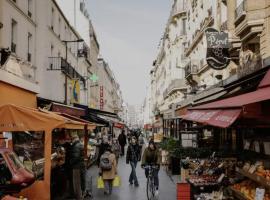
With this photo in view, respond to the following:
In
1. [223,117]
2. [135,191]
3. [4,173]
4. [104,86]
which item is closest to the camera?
[223,117]

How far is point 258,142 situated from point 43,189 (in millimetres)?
5237

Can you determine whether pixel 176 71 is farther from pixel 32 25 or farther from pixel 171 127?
pixel 32 25

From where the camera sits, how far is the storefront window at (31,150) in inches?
517

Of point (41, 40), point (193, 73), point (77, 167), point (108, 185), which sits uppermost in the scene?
point (41, 40)

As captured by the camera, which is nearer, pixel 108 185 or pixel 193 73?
pixel 108 185

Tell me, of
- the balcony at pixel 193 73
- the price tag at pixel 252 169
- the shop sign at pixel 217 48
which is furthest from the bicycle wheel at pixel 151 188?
the balcony at pixel 193 73

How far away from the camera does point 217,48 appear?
19.6m

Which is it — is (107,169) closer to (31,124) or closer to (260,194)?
(31,124)

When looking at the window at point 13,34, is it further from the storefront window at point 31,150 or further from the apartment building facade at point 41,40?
the storefront window at point 31,150

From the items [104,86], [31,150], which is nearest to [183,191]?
[31,150]

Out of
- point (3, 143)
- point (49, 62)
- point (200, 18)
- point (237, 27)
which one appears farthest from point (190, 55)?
point (3, 143)

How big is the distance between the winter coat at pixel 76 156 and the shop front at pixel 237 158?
322 cm

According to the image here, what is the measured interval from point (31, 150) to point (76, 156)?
1605 mm

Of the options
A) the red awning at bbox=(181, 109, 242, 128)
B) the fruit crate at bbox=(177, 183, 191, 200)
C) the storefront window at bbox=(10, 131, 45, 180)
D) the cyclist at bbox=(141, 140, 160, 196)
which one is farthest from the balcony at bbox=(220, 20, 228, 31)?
the red awning at bbox=(181, 109, 242, 128)
